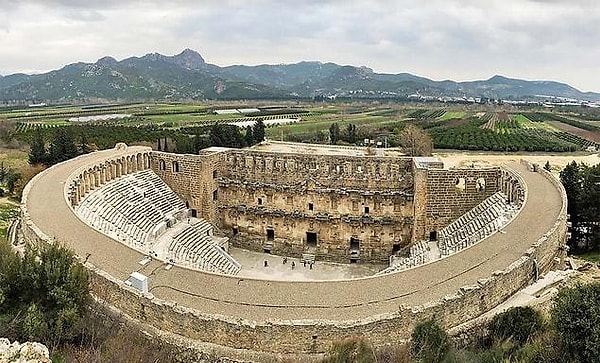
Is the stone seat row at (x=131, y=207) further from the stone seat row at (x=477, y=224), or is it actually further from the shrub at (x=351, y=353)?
the stone seat row at (x=477, y=224)

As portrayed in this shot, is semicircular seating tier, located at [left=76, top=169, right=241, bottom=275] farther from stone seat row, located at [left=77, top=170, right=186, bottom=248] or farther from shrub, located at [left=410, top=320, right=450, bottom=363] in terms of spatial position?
shrub, located at [left=410, top=320, right=450, bottom=363]

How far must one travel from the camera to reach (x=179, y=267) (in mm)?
18547

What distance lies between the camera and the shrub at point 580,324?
10961 mm

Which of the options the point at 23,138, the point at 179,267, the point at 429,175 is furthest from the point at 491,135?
the point at 179,267

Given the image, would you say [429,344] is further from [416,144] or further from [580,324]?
[416,144]

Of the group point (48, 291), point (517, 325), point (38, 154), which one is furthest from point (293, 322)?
point (38, 154)

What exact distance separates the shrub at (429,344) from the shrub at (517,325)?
2.65 metres

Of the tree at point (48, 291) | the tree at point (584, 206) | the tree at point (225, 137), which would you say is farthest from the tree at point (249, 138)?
the tree at point (48, 291)

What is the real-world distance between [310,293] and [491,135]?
67.0m

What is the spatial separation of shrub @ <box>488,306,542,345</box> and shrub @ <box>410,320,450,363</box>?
2654 mm

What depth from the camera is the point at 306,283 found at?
17.1 meters

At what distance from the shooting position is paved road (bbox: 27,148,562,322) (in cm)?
1538

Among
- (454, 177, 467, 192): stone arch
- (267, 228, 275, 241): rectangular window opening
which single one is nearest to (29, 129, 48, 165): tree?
(267, 228, 275, 241): rectangular window opening

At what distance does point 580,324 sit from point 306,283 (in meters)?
8.23
